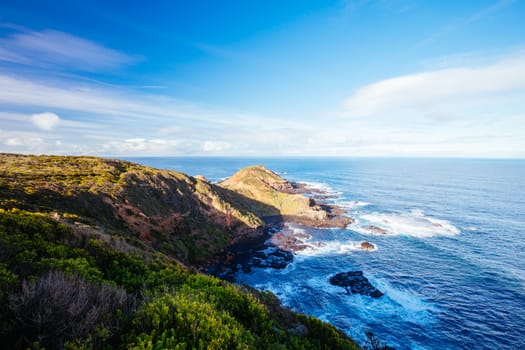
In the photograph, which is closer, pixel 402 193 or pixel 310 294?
pixel 310 294

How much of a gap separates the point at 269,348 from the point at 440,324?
36.5m

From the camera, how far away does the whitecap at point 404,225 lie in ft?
215

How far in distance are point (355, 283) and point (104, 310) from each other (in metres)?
44.4

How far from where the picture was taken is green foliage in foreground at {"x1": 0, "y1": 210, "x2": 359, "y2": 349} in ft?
18.8

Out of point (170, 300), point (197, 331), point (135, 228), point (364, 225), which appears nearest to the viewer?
point (197, 331)

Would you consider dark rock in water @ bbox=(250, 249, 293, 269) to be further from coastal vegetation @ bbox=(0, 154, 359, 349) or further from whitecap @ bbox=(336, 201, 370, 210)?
whitecap @ bbox=(336, 201, 370, 210)

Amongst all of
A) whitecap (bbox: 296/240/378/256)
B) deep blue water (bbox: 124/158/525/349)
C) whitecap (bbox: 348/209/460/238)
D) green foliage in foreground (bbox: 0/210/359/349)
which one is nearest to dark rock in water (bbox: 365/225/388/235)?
whitecap (bbox: 348/209/460/238)

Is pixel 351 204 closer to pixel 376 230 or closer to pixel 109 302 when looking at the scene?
pixel 376 230

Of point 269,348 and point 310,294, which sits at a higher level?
point 269,348

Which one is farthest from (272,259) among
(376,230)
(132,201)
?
(376,230)

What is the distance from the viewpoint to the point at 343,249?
57750 mm

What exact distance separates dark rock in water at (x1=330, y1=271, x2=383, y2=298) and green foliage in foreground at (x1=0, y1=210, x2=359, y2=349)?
31.4m

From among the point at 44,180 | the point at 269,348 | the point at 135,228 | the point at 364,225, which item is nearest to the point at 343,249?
the point at 364,225

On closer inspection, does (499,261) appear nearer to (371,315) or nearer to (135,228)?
(371,315)
